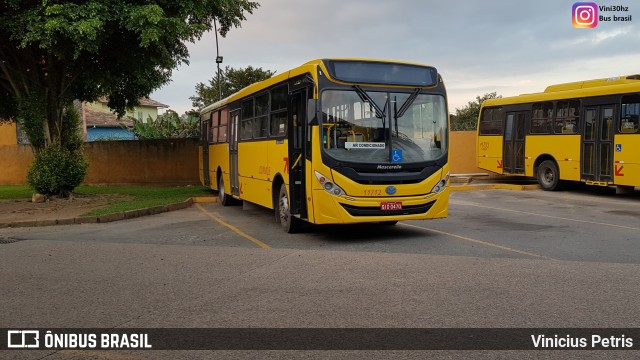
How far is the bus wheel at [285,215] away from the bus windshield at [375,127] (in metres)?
1.89

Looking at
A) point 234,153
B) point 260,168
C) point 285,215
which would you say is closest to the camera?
point 285,215

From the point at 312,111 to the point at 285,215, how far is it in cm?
254

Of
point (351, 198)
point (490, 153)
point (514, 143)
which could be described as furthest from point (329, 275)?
point (490, 153)

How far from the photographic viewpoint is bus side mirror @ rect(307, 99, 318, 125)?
8914 mm

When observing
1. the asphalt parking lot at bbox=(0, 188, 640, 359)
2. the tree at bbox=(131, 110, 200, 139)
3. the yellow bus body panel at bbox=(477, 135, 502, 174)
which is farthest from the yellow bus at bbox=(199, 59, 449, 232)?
the tree at bbox=(131, 110, 200, 139)

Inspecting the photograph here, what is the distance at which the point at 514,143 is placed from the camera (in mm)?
20062

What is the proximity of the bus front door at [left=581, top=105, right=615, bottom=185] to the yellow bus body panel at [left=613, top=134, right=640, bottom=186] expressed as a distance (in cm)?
24

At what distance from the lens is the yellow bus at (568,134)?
15.4 m

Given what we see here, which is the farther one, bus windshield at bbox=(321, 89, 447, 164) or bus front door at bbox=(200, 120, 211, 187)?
bus front door at bbox=(200, 120, 211, 187)

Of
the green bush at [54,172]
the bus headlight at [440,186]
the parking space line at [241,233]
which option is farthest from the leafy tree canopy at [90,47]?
the bus headlight at [440,186]

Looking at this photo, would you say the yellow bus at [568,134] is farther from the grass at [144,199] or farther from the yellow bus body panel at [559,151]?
the grass at [144,199]

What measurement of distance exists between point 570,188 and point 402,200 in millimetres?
12394

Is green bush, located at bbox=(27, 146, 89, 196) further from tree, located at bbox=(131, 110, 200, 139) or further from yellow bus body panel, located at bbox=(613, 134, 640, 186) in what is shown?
yellow bus body panel, located at bbox=(613, 134, 640, 186)

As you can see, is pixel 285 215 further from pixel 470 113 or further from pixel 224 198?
pixel 470 113
